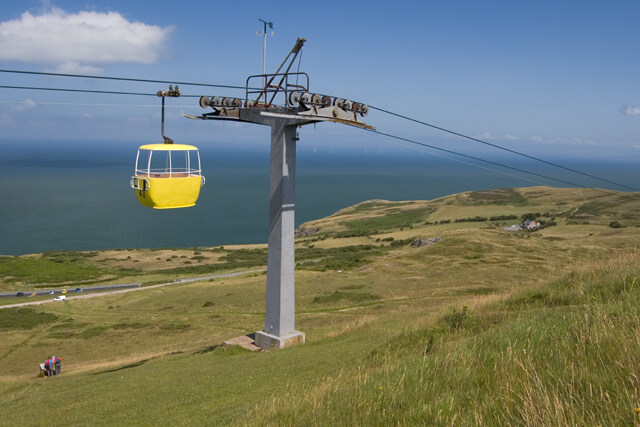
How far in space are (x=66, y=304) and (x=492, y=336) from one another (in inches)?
1542

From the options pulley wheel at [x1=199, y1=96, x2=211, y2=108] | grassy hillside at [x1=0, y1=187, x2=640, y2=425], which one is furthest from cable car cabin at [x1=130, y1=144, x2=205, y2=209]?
grassy hillside at [x1=0, y1=187, x2=640, y2=425]

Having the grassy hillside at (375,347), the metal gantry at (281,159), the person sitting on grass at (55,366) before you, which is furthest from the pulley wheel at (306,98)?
the person sitting on grass at (55,366)

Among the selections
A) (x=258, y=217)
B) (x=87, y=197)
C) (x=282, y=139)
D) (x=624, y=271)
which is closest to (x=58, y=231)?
(x=258, y=217)

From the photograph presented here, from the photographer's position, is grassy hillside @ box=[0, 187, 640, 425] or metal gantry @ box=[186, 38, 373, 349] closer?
grassy hillside @ box=[0, 187, 640, 425]

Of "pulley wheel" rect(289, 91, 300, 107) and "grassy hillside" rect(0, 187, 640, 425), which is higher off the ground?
"pulley wheel" rect(289, 91, 300, 107)

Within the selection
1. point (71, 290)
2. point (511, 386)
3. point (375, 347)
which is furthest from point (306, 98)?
point (71, 290)

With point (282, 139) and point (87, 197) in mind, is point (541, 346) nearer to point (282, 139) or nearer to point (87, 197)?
point (282, 139)

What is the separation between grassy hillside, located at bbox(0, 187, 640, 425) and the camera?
495cm

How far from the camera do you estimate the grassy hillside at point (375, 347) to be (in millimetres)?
4949

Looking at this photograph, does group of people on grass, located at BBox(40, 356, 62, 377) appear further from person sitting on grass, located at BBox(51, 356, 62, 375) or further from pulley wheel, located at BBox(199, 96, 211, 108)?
pulley wheel, located at BBox(199, 96, 211, 108)

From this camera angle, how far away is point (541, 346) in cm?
631

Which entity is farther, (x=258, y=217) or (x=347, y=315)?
(x=258, y=217)

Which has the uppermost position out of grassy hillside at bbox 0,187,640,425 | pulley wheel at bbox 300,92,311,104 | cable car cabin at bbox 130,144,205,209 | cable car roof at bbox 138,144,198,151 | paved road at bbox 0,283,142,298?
pulley wheel at bbox 300,92,311,104

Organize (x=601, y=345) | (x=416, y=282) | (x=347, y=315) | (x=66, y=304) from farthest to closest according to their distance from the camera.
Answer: (x=66, y=304)
(x=416, y=282)
(x=347, y=315)
(x=601, y=345)
